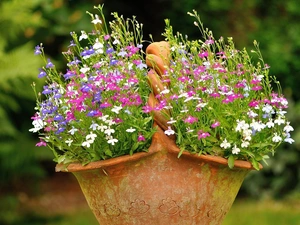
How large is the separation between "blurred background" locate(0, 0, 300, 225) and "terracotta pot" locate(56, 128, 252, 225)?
2.95 m

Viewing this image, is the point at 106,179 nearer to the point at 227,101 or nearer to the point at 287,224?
the point at 227,101

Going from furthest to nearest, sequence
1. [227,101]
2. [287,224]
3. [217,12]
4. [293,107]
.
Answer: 1. [217,12]
2. [293,107]
3. [287,224]
4. [227,101]

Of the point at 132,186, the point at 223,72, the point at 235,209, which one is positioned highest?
the point at 223,72

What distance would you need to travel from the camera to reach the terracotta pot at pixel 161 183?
7.44 feet

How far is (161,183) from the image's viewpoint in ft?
7.48

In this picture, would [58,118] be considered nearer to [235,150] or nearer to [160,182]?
[160,182]

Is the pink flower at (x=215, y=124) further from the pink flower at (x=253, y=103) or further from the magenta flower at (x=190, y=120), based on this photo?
the pink flower at (x=253, y=103)

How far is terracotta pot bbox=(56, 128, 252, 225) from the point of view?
7.44 feet

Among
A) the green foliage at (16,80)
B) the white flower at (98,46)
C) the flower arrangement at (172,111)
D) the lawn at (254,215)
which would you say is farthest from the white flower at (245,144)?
the green foliage at (16,80)

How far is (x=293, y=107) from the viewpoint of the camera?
20.3ft

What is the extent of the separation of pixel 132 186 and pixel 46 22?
14.1 feet

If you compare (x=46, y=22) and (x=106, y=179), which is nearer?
(x=106, y=179)

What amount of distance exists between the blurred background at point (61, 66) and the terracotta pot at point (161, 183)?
295 cm

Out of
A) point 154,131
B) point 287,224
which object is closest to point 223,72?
point 154,131
